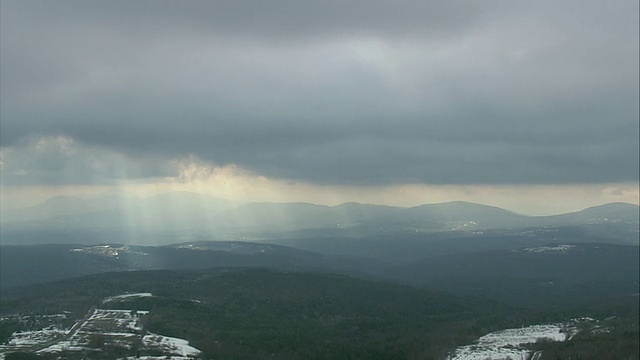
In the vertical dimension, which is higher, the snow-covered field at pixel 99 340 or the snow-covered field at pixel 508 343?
the snow-covered field at pixel 99 340

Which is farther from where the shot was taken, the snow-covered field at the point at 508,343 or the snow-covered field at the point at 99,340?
the snow-covered field at the point at 508,343

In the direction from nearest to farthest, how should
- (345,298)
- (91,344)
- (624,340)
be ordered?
(91,344)
(624,340)
(345,298)

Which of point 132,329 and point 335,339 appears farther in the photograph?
point 335,339

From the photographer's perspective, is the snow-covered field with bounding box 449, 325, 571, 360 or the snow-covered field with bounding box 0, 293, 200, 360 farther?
the snow-covered field with bounding box 449, 325, 571, 360

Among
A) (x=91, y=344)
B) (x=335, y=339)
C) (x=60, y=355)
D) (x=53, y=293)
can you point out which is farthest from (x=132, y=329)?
(x=53, y=293)

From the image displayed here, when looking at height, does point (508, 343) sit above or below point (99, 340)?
below

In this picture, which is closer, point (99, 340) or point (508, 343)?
point (99, 340)

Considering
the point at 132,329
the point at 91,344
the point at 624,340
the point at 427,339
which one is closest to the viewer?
the point at 91,344

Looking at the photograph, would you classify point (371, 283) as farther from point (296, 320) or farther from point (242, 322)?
point (242, 322)
